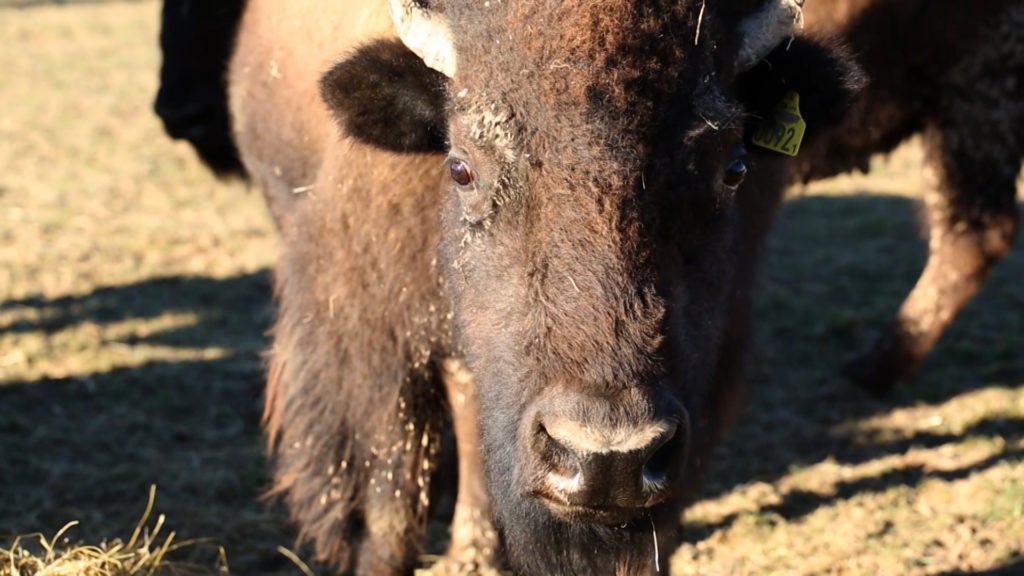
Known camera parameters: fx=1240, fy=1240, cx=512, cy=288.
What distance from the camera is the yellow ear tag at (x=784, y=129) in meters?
3.83

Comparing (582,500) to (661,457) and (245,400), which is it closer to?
(661,457)

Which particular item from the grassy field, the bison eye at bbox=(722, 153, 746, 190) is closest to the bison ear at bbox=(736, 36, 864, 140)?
the bison eye at bbox=(722, 153, 746, 190)

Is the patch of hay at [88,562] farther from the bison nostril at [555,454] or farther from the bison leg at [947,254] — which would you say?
the bison leg at [947,254]

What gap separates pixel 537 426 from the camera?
10.2 feet

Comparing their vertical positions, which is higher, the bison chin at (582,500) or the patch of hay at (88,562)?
the bison chin at (582,500)

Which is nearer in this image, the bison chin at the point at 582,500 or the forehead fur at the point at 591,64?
the bison chin at the point at 582,500

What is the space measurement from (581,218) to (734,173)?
673mm

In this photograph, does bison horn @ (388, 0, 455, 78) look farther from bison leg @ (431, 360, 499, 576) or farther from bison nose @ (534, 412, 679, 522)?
bison leg @ (431, 360, 499, 576)

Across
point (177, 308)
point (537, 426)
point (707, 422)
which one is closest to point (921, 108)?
point (707, 422)

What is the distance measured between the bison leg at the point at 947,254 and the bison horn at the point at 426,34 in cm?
382

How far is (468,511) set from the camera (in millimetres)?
4824

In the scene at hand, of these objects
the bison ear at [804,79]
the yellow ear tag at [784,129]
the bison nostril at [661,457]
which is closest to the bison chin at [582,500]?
the bison nostril at [661,457]

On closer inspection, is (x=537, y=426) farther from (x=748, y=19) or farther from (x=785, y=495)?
(x=785, y=495)

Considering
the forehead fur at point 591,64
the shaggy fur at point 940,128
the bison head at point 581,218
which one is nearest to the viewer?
the bison head at point 581,218
